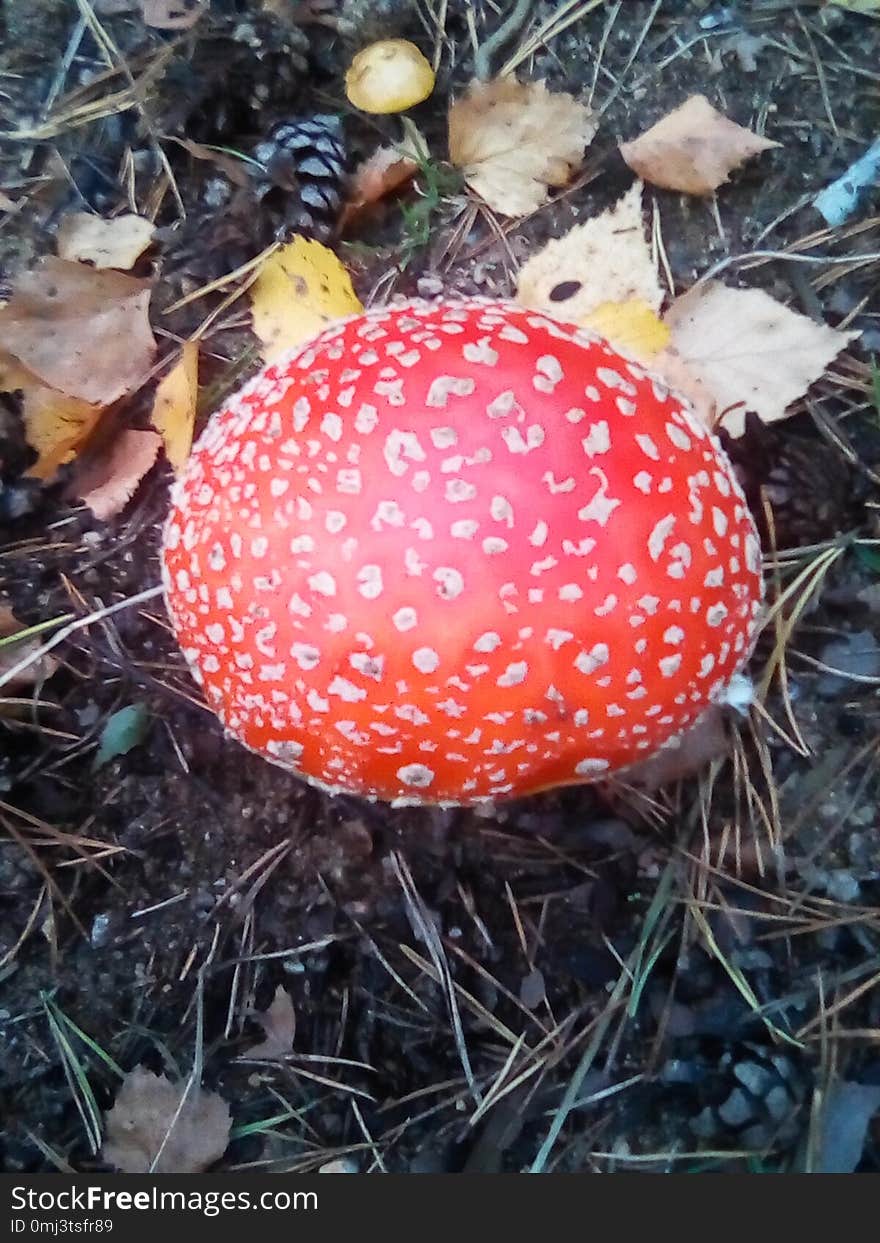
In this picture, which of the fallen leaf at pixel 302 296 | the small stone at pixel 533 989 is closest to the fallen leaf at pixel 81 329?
the fallen leaf at pixel 302 296

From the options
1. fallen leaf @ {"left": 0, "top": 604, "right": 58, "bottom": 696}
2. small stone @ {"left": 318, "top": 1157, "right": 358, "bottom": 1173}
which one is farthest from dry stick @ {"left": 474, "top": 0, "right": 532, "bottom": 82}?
small stone @ {"left": 318, "top": 1157, "right": 358, "bottom": 1173}

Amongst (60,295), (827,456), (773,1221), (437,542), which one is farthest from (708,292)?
(773,1221)

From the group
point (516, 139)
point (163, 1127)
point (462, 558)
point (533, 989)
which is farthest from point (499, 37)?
point (163, 1127)

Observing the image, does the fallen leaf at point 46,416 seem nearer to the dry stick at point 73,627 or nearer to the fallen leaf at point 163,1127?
the dry stick at point 73,627

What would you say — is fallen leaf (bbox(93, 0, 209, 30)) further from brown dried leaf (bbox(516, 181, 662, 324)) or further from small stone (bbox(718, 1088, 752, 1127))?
small stone (bbox(718, 1088, 752, 1127))

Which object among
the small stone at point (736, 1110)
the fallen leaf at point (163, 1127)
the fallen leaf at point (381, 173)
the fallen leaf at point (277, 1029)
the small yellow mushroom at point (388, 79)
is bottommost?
the fallen leaf at point (163, 1127)

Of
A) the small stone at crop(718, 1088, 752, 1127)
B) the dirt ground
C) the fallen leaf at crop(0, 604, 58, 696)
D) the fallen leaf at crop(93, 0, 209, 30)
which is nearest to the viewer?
the small stone at crop(718, 1088, 752, 1127)

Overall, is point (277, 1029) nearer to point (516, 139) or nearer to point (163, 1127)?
point (163, 1127)

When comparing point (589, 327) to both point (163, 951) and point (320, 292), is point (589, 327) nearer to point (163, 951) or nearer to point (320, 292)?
point (320, 292)
